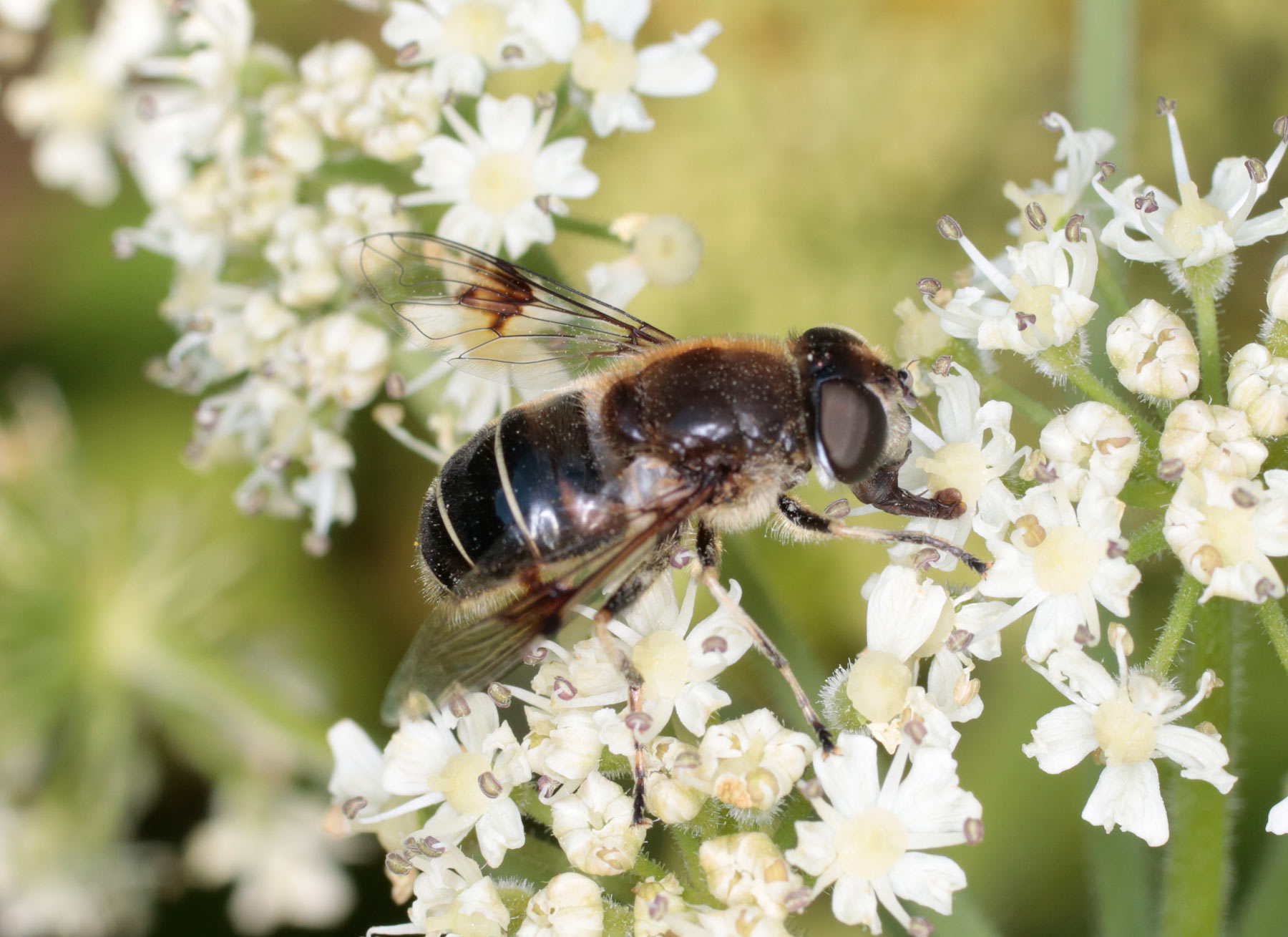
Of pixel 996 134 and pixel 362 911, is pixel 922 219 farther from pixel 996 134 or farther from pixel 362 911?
pixel 362 911

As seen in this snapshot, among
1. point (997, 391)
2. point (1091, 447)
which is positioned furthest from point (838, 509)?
point (1091, 447)

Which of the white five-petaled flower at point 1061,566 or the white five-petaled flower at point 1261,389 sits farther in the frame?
the white five-petaled flower at point 1061,566

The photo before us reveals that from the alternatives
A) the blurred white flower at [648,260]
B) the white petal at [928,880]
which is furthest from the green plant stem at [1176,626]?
the blurred white flower at [648,260]

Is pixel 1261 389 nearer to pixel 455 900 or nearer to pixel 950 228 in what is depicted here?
pixel 950 228

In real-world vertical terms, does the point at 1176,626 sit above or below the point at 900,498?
below

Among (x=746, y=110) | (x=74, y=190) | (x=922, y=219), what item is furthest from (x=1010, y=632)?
(x=74, y=190)

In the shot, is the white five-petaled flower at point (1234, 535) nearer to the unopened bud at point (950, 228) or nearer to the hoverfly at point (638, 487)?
the hoverfly at point (638, 487)
